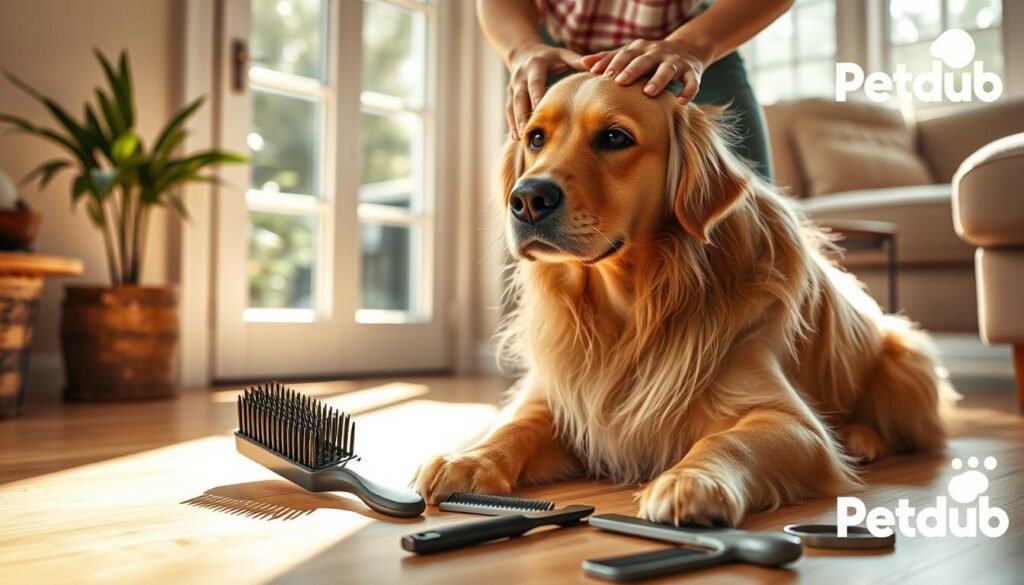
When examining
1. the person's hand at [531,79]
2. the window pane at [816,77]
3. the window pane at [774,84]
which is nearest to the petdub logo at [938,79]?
the window pane at [816,77]

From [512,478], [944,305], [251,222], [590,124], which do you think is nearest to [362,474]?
[512,478]

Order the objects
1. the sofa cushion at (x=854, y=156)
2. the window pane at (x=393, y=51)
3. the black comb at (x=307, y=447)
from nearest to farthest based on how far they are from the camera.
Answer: the black comb at (x=307, y=447)
the sofa cushion at (x=854, y=156)
the window pane at (x=393, y=51)

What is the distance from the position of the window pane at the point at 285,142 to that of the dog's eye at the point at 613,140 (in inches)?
101

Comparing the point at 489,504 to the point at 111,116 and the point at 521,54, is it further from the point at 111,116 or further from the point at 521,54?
the point at 111,116

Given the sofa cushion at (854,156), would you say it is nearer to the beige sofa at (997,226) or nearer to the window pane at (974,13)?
the window pane at (974,13)

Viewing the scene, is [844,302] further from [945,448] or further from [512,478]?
[512,478]

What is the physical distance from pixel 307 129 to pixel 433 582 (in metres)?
3.30

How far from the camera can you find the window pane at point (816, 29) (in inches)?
190

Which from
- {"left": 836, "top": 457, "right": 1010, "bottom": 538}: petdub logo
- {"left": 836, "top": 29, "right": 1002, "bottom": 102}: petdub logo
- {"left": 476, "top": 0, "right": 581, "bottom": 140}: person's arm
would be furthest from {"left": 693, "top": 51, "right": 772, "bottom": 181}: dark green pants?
{"left": 836, "top": 29, "right": 1002, "bottom": 102}: petdub logo

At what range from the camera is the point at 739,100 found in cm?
180

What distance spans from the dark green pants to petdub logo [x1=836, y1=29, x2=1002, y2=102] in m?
2.92

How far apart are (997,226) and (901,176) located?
1.77 m

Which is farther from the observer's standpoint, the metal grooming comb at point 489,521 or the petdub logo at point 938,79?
the petdub logo at point 938,79

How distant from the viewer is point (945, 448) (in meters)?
1.88
